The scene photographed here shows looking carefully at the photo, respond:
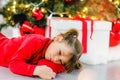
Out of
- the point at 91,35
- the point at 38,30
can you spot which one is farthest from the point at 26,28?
the point at 91,35

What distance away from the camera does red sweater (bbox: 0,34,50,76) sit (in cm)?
107

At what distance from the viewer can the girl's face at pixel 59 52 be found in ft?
3.56

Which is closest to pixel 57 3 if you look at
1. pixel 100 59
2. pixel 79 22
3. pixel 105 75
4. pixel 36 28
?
pixel 36 28

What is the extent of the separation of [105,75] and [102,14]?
0.47 metres

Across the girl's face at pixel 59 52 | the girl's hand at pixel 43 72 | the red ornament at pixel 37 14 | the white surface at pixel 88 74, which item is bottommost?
the white surface at pixel 88 74

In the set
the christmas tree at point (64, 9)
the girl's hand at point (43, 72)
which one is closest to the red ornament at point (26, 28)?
the christmas tree at point (64, 9)

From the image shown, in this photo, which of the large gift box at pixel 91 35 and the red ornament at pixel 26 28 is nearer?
the large gift box at pixel 91 35

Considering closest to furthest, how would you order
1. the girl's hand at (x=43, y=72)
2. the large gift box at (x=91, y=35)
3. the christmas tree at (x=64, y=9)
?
the girl's hand at (x=43, y=72) < the large gift box at (x=91, y=35) < the christmas tree at (x=64, y=9)

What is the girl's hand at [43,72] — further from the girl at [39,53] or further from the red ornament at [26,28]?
the red ornament at [26,28]

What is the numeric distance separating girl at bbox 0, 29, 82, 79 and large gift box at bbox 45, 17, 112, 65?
20 cm

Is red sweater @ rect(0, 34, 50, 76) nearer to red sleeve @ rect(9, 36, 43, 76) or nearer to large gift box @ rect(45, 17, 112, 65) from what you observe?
red sleeve @ rect(9, 36, 43, 76)

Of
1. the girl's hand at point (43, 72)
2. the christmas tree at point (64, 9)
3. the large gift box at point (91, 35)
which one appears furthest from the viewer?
the christmas tree at point (64, 9)

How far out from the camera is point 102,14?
1545 millimetres

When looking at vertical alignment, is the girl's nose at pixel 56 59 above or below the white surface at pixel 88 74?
above
